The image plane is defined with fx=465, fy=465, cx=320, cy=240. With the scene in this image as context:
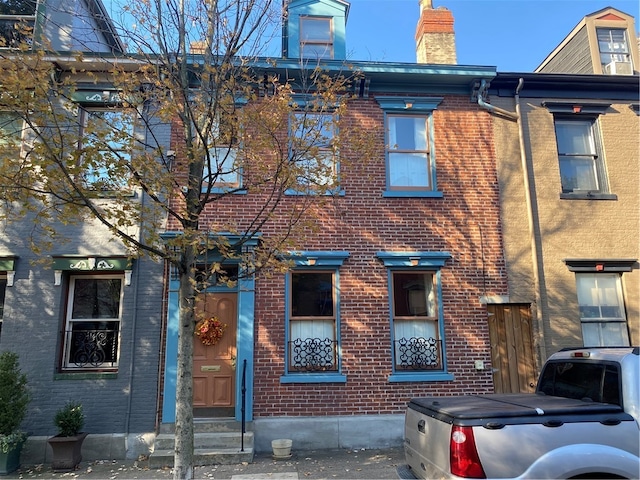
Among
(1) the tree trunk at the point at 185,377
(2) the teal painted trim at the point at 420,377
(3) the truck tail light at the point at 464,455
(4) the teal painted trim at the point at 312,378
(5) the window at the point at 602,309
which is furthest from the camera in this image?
(5) the window at the point at 602,309

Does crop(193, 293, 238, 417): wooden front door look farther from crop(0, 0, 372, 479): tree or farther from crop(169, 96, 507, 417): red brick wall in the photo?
crop(0, 0, 372, 479): tree

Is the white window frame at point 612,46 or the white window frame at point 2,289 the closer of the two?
the white window frame at point 2,289

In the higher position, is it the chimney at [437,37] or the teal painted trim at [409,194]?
the chimney at [437,37]

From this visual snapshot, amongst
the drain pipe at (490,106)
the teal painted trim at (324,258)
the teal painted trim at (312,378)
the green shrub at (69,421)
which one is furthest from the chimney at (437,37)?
the green shrub at (69,421)

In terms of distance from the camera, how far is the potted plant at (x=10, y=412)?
7148 millimetres

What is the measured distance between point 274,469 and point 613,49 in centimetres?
1315

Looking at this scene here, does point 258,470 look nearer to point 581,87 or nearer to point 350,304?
point 350,304

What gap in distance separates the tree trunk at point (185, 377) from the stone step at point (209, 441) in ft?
9.85

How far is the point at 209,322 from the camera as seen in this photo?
864 centimetres

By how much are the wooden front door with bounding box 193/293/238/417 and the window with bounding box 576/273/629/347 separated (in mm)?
6838

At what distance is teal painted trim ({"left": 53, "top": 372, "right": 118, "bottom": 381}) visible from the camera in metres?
8.15

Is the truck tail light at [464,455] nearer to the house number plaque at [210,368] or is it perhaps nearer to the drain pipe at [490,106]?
the house number plaque at [210,368]

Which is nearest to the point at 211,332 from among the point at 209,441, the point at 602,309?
the point at 209,441

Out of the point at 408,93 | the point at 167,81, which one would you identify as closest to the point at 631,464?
the point at 167,81
